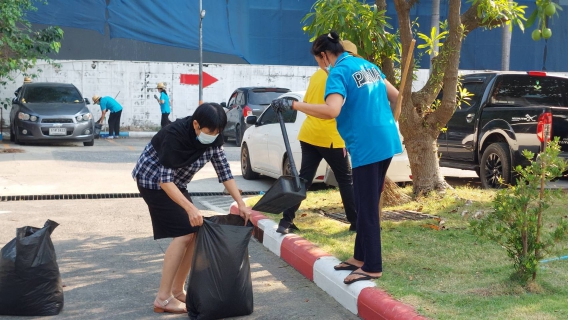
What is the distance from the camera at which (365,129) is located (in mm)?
5484

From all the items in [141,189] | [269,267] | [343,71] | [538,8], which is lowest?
[269,267]

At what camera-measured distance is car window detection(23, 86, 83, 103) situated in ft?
65.2

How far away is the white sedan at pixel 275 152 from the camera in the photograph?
10.7 metres

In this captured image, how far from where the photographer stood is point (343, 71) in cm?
548

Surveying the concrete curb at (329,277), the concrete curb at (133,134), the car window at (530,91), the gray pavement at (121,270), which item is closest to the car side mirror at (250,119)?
the gray pavement at (121,270)

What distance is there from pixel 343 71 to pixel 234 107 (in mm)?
15107

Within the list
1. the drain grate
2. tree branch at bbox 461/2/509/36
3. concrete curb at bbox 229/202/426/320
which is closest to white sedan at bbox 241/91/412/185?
the drain grate

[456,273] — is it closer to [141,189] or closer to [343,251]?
[343,251]

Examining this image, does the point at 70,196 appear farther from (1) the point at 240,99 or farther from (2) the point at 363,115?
(1) the point at 240,99

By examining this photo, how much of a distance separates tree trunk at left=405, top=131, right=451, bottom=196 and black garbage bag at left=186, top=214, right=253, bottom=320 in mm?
4481

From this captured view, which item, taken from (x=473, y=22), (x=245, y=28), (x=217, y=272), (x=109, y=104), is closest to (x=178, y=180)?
(x=217, y=272)

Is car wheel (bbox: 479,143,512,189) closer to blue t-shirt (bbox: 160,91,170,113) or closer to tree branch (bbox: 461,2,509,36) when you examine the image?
tree branch (bbox: 461,2,509,36)

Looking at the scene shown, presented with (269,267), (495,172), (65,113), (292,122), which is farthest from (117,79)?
(269,267)

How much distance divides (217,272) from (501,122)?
266 inches
